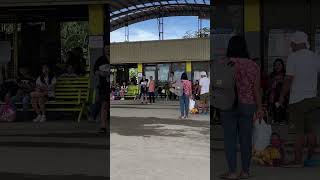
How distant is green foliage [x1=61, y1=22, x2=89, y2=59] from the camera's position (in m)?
15.9

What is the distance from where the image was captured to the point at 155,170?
7.18 meters

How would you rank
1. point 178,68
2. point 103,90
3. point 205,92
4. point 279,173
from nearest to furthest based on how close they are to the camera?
point 279,173, point 103,90, point 205,92, point 178,68

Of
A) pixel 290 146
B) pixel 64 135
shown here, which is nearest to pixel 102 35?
pixel 64 135

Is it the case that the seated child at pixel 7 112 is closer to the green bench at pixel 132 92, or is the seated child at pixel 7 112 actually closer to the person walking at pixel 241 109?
the person walking at pixel 241 109

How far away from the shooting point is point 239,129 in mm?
6637

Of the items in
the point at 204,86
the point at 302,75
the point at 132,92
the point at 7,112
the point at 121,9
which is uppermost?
the point at 121,9

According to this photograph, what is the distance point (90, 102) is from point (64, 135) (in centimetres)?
226

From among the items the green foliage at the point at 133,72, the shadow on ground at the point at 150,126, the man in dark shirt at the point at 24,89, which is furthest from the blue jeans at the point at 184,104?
the green foliage at the point at 133,72

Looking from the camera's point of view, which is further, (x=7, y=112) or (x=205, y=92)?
(x=205, y=92)

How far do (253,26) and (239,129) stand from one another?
23.6 feet

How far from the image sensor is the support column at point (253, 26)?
13305 millimetres

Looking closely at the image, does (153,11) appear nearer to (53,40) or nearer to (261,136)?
(53,40)

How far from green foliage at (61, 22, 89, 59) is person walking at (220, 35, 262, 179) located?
9427mm

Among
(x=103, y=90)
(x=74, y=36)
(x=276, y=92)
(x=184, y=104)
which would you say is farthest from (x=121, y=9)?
(x=276, y=92)
